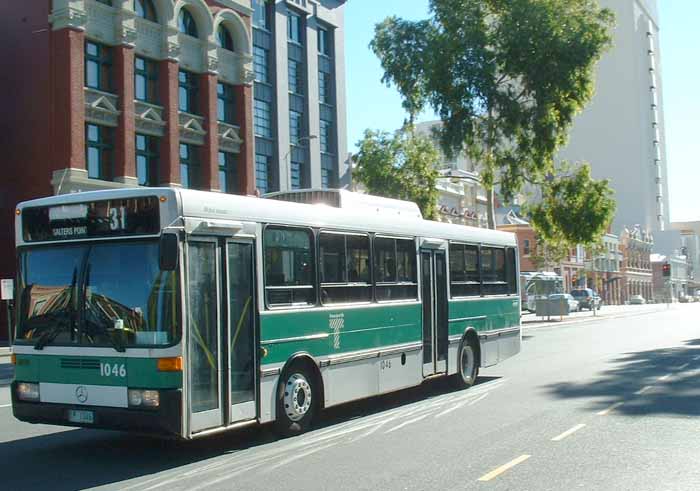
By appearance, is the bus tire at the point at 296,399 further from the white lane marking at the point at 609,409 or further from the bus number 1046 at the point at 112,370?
the white lane marking at the point at 609,409

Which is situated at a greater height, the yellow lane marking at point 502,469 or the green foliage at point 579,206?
the green foliage at point 579,206

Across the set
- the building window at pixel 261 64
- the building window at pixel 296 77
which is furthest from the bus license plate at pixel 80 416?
the building window at pixel 296 77

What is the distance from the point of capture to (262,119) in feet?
144

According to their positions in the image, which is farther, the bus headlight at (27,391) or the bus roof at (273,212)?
the bus headlight at (27,391)

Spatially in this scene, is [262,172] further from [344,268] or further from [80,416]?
[80,416]

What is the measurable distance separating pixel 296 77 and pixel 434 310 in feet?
115

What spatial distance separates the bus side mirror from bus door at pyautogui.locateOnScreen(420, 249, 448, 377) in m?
5.95

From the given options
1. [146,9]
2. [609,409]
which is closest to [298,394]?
[609,409]

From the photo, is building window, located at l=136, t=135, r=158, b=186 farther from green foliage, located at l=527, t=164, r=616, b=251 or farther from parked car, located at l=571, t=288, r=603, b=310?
parked car, located at l=571, t=288, r=603, b=310

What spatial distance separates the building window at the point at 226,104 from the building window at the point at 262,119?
282 cm

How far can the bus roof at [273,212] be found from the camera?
8680mm

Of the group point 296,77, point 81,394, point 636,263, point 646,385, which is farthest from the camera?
point 636,263

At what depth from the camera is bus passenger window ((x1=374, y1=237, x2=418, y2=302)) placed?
39.8 feet

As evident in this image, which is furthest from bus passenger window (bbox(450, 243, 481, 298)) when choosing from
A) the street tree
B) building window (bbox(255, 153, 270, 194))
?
building window (bbox(255, 153, 270, 194))
